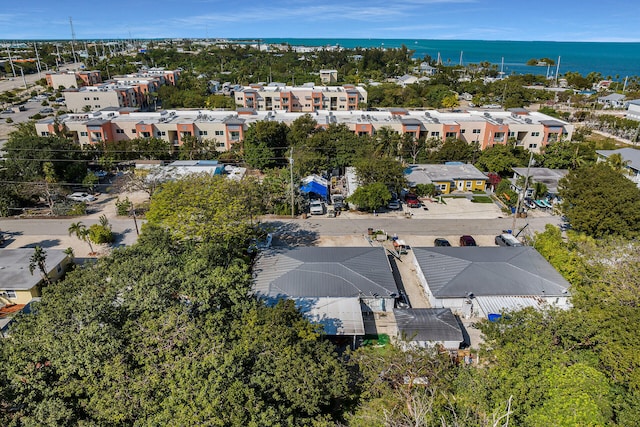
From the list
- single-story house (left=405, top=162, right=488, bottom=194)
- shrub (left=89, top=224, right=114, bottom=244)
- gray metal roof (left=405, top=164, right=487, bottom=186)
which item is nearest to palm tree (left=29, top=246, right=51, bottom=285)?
shrub (left=89, top=224, right=114, bottom=244)

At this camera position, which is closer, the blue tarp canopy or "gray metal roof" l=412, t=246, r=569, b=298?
"gray metal roof" l=412, t=246, r=569, b=298

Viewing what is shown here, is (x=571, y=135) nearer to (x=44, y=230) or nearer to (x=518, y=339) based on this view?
(x=518, y=339)

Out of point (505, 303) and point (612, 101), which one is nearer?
point (505, 303)

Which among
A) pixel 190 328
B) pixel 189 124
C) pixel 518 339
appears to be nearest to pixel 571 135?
pixel 518 339

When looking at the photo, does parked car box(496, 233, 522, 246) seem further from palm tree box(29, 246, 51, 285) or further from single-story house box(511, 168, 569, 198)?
palm tree box(29, 246, 51, 285)

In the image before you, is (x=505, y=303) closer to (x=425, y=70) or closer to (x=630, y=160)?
(x=630, y=160)

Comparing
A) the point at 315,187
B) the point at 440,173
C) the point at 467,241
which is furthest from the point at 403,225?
the point at 440,173
